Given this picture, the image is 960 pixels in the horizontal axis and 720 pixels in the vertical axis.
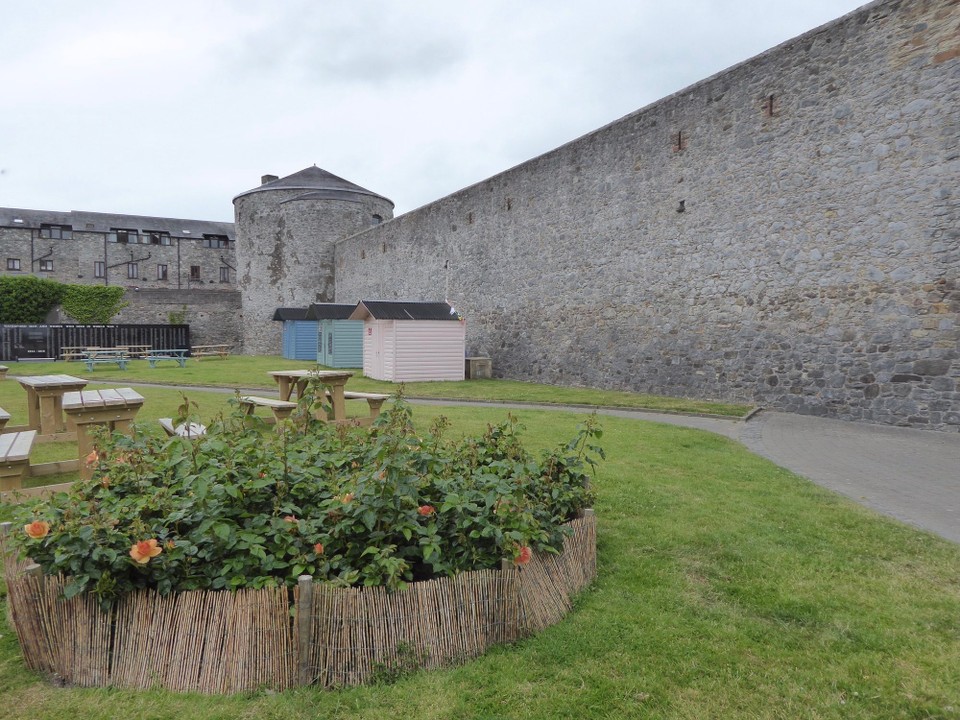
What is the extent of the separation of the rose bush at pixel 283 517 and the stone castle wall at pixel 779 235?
24.9ft

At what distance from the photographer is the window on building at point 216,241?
4484 centimetres

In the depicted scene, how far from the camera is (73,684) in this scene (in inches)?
93.9

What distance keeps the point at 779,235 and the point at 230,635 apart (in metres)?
10.2

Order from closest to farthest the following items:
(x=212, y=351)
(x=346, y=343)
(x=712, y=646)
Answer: (x=712, y=646), (x=346, y=343), (x=212, y=351)

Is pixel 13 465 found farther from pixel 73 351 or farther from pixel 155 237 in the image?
pixel 155 237

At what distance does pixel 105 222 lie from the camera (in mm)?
43281

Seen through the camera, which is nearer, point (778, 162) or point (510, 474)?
point (510, 474)

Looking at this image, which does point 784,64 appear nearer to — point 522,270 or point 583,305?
point 583,305

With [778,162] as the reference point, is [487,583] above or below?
below

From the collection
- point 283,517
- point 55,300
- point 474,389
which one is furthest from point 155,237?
point 283,517

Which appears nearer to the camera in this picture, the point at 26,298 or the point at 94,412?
the point at 94,412

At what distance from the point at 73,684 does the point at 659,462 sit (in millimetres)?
5010

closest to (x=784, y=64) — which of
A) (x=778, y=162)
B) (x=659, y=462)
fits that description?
(x=778, y=162)

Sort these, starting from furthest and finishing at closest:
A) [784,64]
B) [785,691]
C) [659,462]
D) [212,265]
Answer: [212,265], [784,64], [659,462], [785,691]
